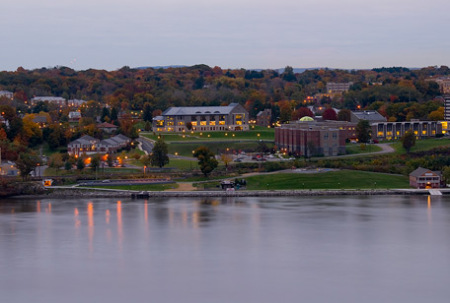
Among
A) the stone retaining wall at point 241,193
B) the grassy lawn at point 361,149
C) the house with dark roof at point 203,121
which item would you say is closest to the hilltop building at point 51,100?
the house with dark roof at point 203,121

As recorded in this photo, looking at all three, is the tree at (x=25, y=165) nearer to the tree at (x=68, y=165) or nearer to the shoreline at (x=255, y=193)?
the tree at (x=68, y=165)

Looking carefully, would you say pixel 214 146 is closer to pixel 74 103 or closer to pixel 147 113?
pixel 147 113

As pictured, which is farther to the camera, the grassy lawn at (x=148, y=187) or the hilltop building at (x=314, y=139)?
the hilltop building at (x=314, y=139)

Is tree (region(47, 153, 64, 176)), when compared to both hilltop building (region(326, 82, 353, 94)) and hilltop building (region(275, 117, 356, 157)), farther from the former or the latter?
hilltop building (region(326, 82, 353, 94))

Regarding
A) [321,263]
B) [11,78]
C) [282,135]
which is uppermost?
[11,78]

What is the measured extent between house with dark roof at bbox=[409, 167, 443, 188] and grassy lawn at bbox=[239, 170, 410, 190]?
520 mm

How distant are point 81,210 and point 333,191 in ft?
30.4

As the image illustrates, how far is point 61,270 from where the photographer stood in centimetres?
1773

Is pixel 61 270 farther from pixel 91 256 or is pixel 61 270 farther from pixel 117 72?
pixel 117 72

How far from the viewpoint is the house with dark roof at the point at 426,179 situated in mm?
30203

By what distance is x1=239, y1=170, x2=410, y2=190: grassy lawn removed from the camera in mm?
30500

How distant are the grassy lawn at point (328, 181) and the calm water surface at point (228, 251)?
9.03 ft

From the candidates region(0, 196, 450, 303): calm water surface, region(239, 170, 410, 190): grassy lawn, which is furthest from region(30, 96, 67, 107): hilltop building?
region(0, 196, 450, 303): calm water surface

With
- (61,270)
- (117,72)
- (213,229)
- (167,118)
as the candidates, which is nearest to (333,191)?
(213,229)
